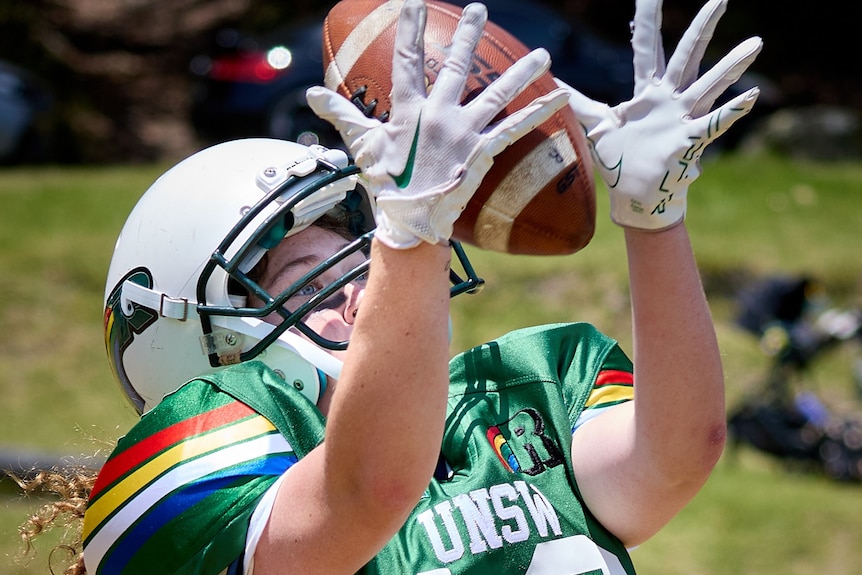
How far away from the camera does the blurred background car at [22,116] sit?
35.9ft

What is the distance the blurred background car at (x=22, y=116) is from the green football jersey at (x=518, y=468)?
32.7ft

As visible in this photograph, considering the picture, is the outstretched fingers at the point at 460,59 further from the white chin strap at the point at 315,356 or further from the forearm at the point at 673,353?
the white chin strap at the point at 315,356

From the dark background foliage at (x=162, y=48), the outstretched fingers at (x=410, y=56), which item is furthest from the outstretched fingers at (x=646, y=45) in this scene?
the dark background foliage at (x=162, y=48)

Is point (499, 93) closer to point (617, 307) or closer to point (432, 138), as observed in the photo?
point (432, 138)

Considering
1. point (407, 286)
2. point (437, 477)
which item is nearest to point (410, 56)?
point (407, 286)

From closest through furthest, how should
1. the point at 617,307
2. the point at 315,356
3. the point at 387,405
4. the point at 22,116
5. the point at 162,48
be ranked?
the point at 387,405 → the point at 315,356 → the point at 617,307 → the point at 22,116 → the point at 162,48

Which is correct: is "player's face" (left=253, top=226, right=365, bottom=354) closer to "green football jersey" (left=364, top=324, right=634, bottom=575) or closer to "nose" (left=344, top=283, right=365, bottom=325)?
"nose" (left=344, top=283, right=365, bottom=325)

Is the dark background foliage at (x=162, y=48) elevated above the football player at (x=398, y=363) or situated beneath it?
situated beneath

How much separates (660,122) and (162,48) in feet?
43.8

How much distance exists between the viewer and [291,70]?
10.4 meters

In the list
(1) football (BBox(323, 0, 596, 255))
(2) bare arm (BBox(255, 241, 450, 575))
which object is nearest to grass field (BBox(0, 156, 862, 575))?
(1) football (BBox(323, 0, 596, 255))

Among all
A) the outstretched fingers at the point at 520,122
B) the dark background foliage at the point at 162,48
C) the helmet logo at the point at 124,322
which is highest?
the outstretched fingers at the point at 520,122

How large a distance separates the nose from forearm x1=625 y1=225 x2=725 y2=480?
1.54ft

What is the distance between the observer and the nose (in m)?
1.86
